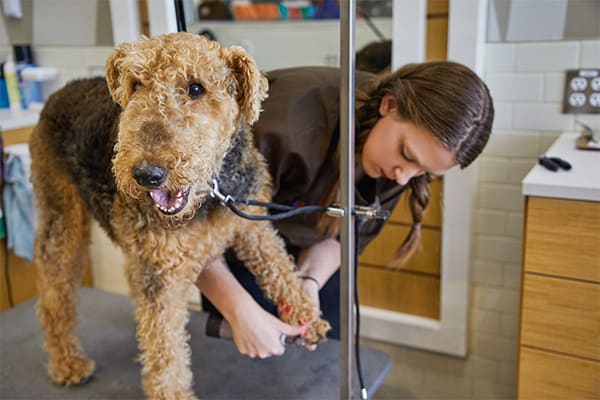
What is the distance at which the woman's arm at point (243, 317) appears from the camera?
1.12 metres

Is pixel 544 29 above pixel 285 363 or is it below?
above

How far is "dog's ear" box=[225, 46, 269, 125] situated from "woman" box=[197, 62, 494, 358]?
377 millimetres

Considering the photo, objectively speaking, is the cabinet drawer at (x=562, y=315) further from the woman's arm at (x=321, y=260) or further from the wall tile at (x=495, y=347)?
the wall tile at (x=495, y=347)

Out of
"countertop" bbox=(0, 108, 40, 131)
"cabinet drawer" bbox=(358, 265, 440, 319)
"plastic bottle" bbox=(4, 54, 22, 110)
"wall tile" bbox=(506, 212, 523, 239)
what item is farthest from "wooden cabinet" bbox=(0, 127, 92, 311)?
"wall tile" bbox=(506, 212, 523, 239)

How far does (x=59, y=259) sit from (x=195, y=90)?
2.11ft

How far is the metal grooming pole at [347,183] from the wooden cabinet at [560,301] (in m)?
0.48

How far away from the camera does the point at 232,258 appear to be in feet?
4.47

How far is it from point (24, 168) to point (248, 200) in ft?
4.54

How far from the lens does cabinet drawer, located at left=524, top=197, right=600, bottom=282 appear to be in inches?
50.3

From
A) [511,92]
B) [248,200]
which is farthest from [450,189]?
[248,200]

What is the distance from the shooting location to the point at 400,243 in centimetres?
209

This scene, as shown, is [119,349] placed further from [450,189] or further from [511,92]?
[511,92]

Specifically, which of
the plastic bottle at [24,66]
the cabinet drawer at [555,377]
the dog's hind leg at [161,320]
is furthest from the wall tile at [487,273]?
the plastic bottle at [24,66]

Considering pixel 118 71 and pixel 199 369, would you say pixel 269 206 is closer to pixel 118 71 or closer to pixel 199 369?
pixel 118 71
